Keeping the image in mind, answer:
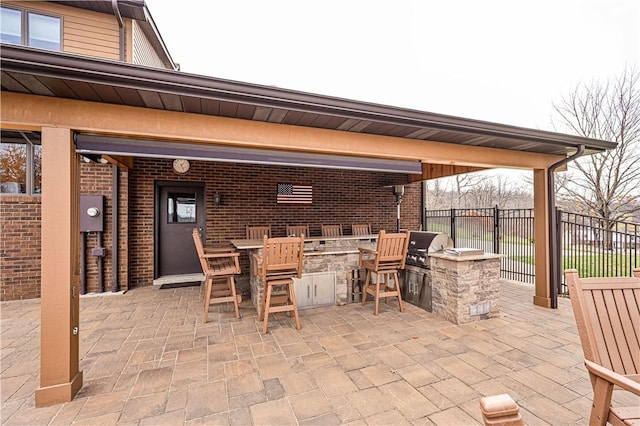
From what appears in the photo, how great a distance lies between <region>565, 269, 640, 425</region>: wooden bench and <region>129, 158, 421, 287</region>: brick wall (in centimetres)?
538

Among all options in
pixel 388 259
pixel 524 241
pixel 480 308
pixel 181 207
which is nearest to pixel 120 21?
pixel 181 207

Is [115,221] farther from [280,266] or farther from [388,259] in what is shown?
[388,259]

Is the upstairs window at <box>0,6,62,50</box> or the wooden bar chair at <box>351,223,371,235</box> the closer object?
the upstairs window at <box>0,6,62,50</box>

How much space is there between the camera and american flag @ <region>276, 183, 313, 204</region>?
22.2 feet

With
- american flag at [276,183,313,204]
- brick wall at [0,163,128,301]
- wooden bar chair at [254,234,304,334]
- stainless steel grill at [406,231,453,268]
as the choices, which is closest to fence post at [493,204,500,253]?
stainless steel grill at [406,231,453,268]

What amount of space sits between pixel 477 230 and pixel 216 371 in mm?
6626

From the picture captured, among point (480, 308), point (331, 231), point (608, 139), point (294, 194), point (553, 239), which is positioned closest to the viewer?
point (480, 308)

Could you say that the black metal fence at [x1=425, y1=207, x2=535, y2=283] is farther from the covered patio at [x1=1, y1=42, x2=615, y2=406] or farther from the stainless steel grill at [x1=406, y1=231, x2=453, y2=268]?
the stainless steel grill at [x1=406, y1=231, x2=453, y2=268]

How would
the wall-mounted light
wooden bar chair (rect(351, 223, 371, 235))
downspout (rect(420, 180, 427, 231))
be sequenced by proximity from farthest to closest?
downspout (rect(420, 180, 427, 231)) → the wall-mounted light → wooden bar chair (rect(351, 223, 371, 235))

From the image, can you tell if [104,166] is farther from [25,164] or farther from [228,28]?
[228,28]

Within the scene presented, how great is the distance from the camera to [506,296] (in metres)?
4.85

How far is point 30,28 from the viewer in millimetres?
4766

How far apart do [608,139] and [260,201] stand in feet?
43.2

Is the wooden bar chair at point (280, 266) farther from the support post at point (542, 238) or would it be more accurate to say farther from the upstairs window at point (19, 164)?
the upstairs window at point (19, 164)
